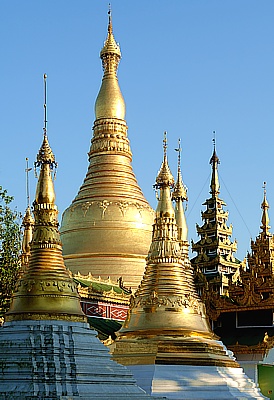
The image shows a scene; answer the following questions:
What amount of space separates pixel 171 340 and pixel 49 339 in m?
4.74

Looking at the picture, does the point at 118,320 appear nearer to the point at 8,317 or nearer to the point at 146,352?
the point at 146,352

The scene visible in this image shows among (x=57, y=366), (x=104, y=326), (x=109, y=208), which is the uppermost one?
(x=109, y=208)

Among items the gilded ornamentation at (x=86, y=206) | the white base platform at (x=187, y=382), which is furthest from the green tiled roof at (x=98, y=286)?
the white base platform at (x=187, y=382)

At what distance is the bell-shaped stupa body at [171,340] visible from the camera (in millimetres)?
17625

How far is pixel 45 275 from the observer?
1501 centimetres

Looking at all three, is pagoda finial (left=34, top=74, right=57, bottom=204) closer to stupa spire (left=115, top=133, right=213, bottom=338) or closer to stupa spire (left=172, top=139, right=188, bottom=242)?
stupa spire (left=115, top=133, right=213, bottom=338)

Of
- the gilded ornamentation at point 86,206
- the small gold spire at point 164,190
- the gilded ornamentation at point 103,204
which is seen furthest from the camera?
the gilded ornamentation at point 86,206

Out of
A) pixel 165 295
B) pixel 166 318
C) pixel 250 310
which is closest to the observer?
pixel 166 318

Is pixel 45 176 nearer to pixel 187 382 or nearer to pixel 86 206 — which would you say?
pixel 187 382

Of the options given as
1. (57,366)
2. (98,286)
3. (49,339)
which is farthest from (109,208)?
(57,366)

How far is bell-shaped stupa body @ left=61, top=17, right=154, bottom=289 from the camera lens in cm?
2862

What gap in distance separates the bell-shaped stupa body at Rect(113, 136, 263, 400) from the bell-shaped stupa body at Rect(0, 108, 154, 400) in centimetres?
331

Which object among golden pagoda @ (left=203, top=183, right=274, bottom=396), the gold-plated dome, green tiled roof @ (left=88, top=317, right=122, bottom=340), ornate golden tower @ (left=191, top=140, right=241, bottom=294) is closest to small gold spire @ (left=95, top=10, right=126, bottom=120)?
ornate golden tower @ (left=191, top=140, right=241, bottom=294)

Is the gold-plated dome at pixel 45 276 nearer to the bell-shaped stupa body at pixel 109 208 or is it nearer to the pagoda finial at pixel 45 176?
the pagoda finial at pixel 45 176
